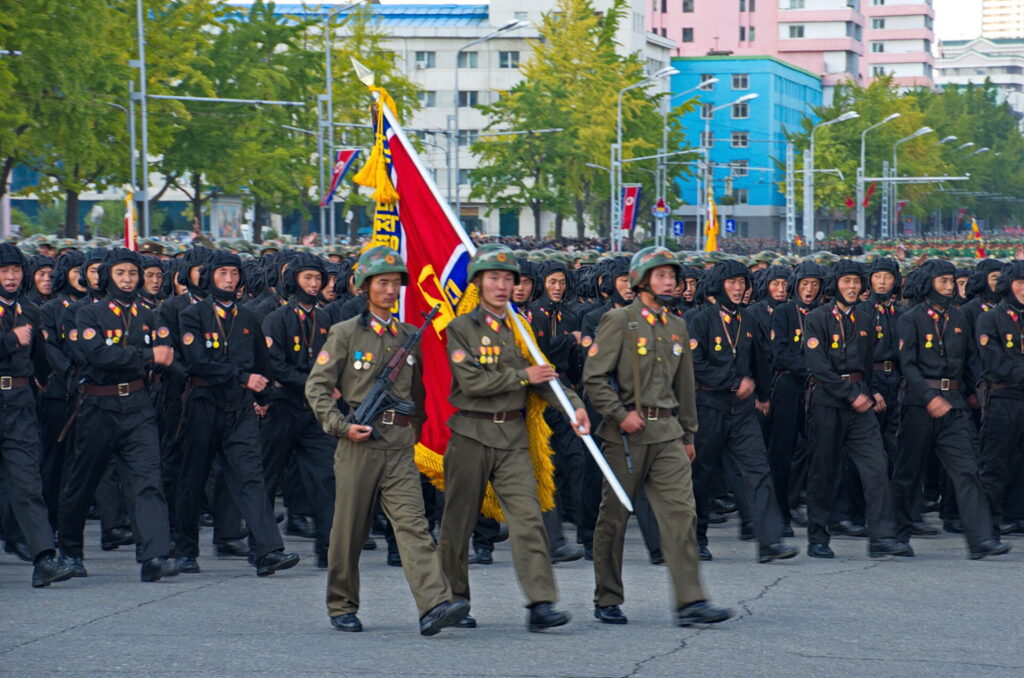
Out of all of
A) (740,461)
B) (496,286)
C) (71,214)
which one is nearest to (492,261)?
(496,286)

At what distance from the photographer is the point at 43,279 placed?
14.4 meters

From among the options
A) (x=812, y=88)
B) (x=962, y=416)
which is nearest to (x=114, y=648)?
(x=962, y=416)

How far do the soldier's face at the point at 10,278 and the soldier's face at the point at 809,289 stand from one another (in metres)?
5.58

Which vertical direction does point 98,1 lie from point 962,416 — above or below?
above

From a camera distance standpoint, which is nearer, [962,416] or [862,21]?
[962,416]

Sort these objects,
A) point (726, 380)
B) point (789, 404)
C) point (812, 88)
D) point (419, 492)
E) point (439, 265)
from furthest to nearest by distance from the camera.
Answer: point (812, 88) < point (789, 404) < point (726, 380) < point (439, 265) < point (419, 492)

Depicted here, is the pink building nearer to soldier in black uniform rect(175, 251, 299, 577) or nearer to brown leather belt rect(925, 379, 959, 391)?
brown leather belt rect(925, 379, 959, 391)

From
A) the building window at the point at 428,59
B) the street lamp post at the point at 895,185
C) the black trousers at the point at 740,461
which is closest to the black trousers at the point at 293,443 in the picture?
the black trousers at the point at 740,461

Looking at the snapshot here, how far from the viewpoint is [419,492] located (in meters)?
8.74

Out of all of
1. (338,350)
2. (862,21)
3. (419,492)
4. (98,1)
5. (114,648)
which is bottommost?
(114,648)

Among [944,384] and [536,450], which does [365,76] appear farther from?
[944,384]

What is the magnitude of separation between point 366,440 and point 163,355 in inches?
90.5

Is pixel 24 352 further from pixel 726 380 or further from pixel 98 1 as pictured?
pixel 98 1

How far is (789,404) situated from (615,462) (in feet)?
13.7
